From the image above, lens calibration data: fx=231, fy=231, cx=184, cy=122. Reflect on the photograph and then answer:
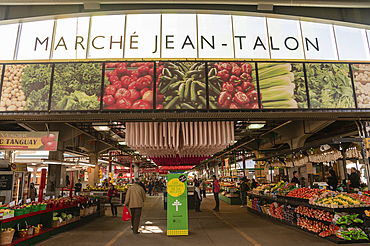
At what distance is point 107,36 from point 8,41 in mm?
3703

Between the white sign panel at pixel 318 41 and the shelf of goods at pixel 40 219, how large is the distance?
35.2 feet

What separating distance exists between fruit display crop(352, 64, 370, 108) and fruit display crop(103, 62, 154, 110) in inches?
280

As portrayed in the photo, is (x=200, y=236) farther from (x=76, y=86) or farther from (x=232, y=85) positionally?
(x=76, y=86)

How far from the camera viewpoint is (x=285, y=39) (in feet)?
29.7

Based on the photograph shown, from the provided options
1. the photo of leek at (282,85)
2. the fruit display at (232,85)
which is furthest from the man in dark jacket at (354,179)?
the fruit display at (232,85)

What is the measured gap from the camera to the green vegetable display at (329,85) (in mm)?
7766

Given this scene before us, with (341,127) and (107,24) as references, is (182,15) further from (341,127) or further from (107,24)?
(341,127)

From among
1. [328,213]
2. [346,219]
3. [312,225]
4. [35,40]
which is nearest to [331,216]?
[328,213]

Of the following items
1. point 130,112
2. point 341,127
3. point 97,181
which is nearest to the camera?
point 130,112

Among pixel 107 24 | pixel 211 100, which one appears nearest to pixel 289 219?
pixel 211 100

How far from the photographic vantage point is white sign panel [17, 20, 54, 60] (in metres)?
8.46

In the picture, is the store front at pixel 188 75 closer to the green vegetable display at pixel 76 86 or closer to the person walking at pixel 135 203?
the green vegetable display at pixel 76 86

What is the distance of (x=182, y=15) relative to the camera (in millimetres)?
9422

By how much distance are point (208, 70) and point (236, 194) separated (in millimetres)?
12506
